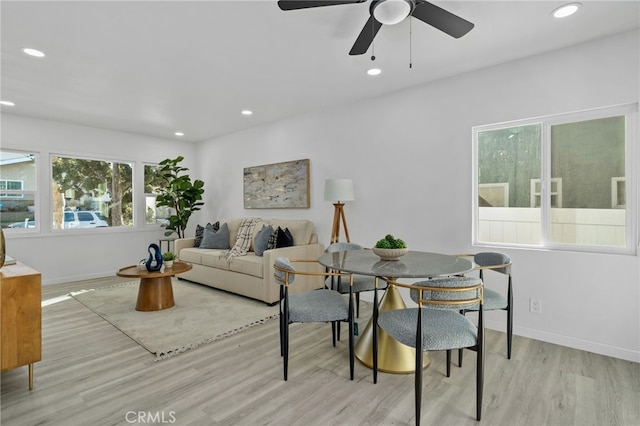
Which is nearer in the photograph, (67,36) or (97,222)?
(67,36)

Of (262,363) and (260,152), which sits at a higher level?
(260,152)

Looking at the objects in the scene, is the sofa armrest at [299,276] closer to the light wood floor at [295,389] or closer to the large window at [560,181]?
the light wood floor at [295,389]

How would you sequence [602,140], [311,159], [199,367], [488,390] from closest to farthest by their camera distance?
[488,390] → [199,367] → [602,140] → [311,159]

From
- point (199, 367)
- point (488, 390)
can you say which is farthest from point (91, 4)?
point (488, 390)

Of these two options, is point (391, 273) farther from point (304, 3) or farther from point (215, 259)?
point (215, 259)

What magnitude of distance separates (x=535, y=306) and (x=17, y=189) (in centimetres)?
679

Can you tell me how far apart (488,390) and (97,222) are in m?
6.09

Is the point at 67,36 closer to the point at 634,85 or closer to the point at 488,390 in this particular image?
the point at 488,390

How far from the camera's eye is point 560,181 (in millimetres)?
2900

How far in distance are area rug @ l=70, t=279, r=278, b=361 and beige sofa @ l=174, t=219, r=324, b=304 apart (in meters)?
0.15

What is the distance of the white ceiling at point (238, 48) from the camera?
2.25 m

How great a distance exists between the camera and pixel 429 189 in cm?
354

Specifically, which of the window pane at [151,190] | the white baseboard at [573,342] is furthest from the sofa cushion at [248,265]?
the window pane at [151,190]

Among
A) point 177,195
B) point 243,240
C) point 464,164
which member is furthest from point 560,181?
point 177,195
